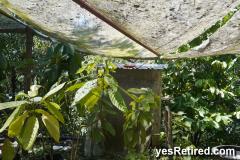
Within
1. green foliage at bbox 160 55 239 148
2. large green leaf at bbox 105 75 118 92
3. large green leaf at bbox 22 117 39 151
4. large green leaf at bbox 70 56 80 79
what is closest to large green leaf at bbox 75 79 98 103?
large green leaf at bbox 105 75 118 92

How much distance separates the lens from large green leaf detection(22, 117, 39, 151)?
0.97 meters

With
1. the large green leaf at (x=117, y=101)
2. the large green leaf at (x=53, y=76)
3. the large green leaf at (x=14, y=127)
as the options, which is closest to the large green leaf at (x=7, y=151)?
the large green leaf at (x=14, y=127)

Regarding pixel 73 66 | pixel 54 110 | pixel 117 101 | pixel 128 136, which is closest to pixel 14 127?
pixel 54 110

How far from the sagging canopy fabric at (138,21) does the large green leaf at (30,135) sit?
30.7 inches

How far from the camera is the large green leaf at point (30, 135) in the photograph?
97 cm

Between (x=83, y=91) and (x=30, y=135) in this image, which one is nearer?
(x=30, y=135)

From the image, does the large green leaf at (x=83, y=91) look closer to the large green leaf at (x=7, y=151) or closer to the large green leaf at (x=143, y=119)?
the large green leaf at (x=7, y=151)

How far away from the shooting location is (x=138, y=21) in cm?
157

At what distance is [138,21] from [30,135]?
1006 mm

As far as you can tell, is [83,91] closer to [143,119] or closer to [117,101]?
[117,101]

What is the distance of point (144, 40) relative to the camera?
207 centimetres

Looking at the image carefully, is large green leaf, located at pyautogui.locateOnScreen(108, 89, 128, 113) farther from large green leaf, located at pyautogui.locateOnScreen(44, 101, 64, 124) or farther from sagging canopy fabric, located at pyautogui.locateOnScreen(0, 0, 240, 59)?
sagging canopy fabric, located at pyautogui.locateOnScreen(0, 0, 240, 59)

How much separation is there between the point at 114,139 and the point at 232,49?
229 cm

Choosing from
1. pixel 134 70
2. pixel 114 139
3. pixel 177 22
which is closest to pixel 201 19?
pixel 177 22
